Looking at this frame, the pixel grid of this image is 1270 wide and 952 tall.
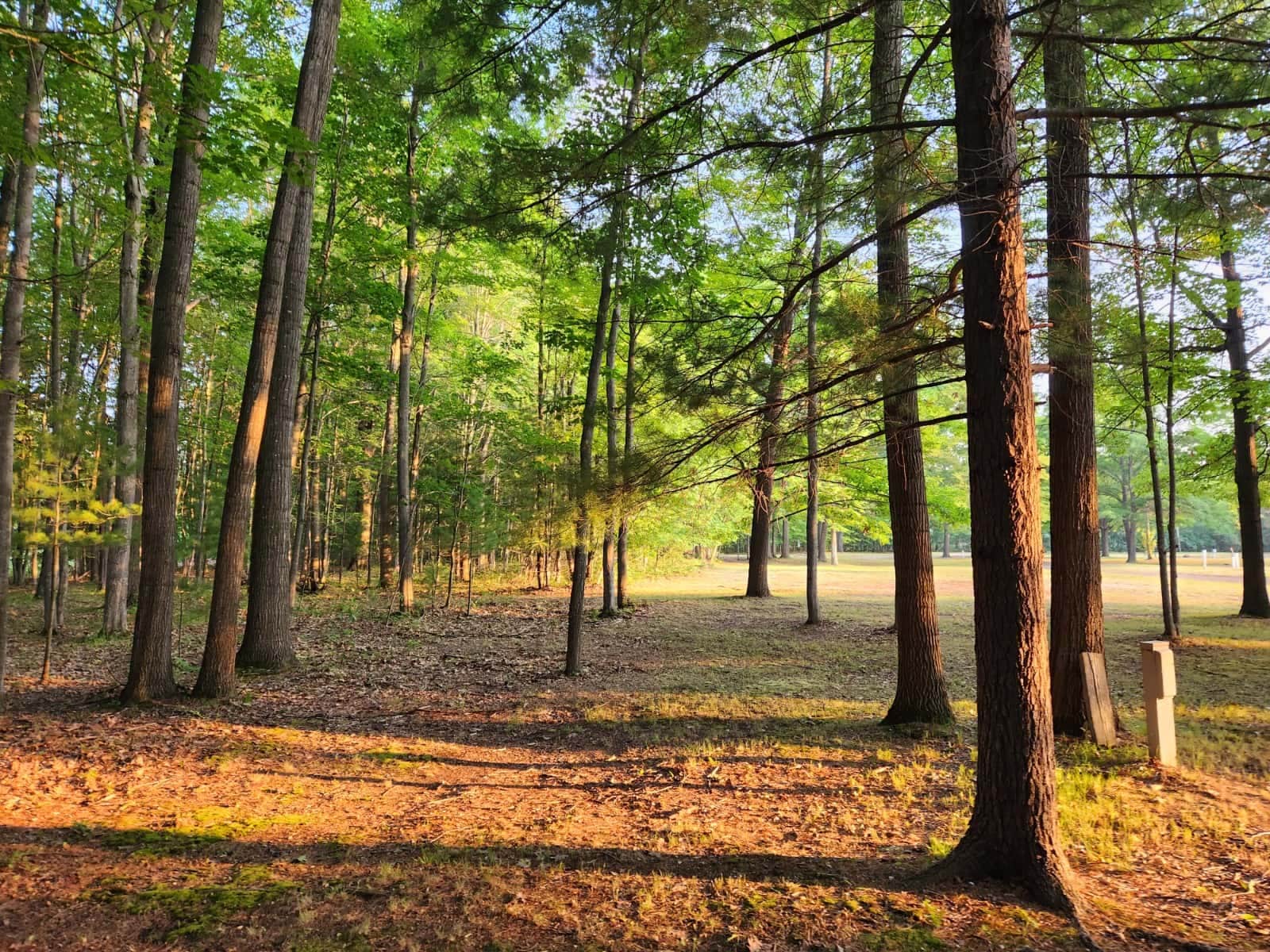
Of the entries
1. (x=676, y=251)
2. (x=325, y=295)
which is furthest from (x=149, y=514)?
(x=325, y=295)

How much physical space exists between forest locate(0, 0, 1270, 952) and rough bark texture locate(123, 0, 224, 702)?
0.15ft

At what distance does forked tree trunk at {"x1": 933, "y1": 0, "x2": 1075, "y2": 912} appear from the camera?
10.8 feet

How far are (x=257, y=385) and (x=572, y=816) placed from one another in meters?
6.10

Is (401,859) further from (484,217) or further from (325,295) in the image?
(325,295)

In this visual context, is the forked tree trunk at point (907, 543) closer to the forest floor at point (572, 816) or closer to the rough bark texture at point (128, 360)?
the forest floor at point (572, 816)

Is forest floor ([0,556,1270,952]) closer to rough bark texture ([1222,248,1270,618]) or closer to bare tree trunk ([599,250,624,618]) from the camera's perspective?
bare tree trunk ([599,250,624,618])

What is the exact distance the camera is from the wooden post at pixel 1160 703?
5.11 metres

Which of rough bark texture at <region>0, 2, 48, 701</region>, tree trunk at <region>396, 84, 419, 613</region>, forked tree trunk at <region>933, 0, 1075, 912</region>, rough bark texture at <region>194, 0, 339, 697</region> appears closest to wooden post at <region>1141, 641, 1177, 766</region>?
forked tree trunk at <region>933, 0, 1075, 912</region>

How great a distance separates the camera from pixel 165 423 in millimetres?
6840

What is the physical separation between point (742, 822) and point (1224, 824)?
316cm

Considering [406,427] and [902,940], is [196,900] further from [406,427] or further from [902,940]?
[406,427]

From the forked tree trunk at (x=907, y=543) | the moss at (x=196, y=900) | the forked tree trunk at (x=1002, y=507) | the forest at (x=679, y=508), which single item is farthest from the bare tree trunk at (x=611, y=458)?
the moss at (x=196, y=900)

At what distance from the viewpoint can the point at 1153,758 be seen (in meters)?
5.16

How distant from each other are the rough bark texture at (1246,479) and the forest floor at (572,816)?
727cm
